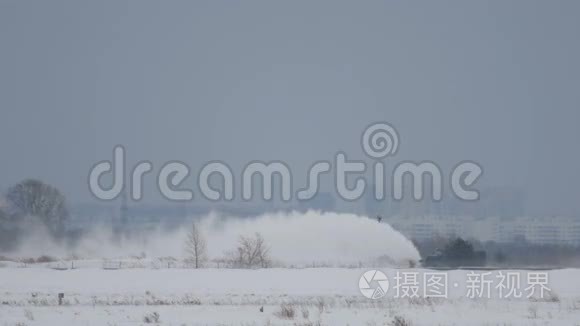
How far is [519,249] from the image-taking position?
267 feet

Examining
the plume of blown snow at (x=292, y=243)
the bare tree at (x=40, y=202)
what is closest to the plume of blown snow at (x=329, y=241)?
the plume of blown snow at (x=292, y=243)

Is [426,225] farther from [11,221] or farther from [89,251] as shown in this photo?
[11,221]

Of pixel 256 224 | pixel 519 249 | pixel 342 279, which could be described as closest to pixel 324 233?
pixel 256 224

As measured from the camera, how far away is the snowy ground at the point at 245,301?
27.9 metres

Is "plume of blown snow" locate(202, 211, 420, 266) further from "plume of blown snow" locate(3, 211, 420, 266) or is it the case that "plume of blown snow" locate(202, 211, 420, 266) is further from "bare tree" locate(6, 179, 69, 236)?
"bare tree" locate(6, 179, 69, 236)

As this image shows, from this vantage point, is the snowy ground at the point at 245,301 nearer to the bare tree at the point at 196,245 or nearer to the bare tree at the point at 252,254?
the bare tree at the point at 252,254

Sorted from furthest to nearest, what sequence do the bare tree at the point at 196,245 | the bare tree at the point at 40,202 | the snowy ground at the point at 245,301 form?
the bare tree at the point at 40,202, the bare tree at the point at 196,245, the snowy ground at the point at 245,301

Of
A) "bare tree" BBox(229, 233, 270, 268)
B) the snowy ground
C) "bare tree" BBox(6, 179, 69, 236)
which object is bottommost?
the snowy ground

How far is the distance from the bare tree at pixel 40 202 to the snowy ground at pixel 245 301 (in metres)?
48.8

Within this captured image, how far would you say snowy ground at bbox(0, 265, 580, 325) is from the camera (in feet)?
91.4

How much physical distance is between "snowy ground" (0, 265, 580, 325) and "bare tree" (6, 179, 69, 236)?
48.8 meters

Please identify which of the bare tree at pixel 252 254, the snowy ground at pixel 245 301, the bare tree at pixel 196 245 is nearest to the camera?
the snowy ground at pixel 245 301

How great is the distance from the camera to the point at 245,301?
3503cm

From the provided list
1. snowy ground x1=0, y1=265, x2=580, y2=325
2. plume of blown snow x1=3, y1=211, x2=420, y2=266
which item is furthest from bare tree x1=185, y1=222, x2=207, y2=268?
snowy ground x1=0, y1=265, x2=580, y2=325
